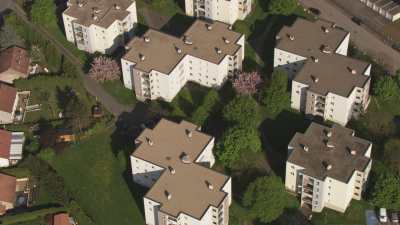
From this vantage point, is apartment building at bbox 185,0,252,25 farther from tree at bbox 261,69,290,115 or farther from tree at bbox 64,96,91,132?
tree at bbox 64,96,91,132

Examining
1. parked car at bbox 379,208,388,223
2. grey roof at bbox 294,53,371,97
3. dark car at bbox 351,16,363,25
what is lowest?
parked car at bbox 379,208,388,223

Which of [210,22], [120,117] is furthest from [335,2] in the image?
[120,117]

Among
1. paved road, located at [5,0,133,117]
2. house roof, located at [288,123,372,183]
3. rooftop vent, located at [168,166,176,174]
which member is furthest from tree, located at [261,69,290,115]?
rooftop vent, located at [168,166,176,174]

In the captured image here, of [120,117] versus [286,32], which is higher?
[286,32]

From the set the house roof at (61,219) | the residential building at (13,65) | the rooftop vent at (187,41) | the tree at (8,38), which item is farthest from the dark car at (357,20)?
the house roof at (61,219)

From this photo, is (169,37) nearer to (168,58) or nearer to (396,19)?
(168,58)

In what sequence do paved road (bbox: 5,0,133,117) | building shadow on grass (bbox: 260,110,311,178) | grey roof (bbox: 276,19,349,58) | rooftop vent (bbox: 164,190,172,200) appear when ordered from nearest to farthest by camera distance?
rooftop vent (bbox: 164,190,172,200) → building shadow on grass (bbox: 260,110,311,178) → paved road (bbox: 5,0,133,117) → grey roof (bbox: 276,19,349,58)

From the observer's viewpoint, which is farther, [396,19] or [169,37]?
[396,19]
